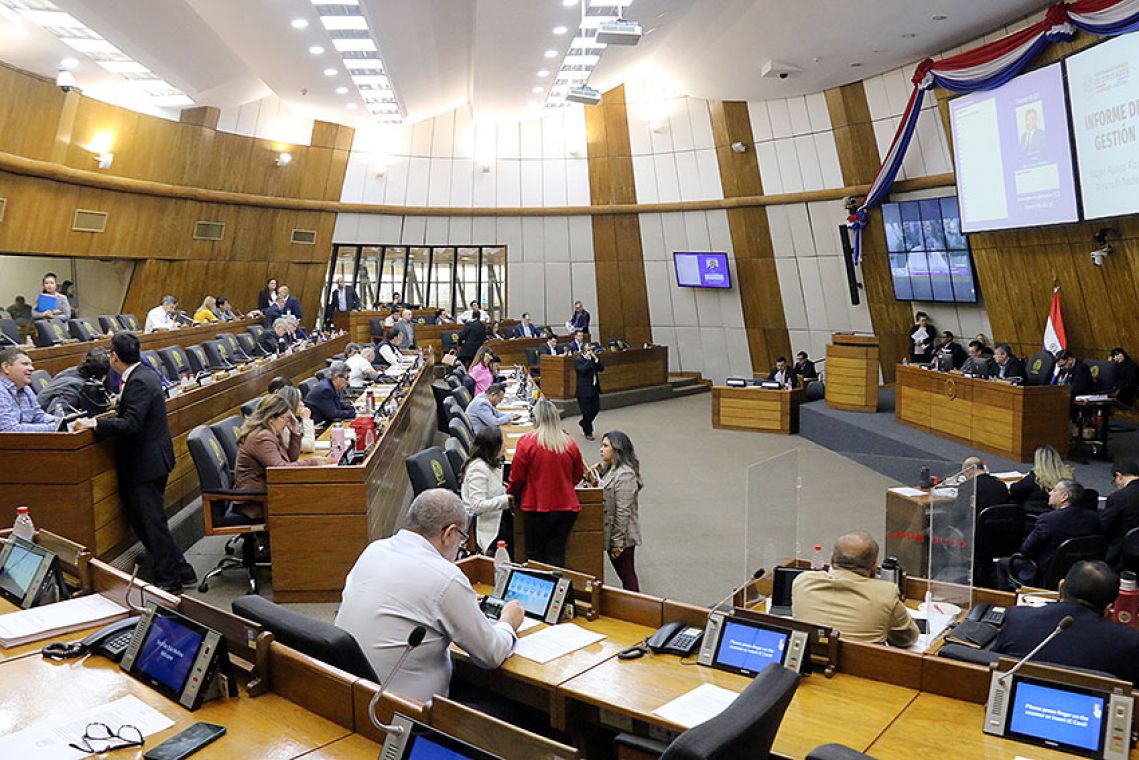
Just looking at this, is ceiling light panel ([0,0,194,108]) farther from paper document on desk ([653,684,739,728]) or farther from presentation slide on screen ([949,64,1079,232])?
presentation slide on screen ([949,64,1079,232])

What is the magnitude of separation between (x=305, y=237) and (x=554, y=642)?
1608 cm

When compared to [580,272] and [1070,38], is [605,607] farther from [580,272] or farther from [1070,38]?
[580,272]

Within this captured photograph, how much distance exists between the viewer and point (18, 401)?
525 cm

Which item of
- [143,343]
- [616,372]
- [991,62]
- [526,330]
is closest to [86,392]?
[143,343]

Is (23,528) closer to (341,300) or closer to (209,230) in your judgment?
(209,230)

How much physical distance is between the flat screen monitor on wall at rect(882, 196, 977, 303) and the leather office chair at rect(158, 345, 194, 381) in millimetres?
9897

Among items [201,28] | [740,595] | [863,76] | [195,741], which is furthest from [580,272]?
[195,741]

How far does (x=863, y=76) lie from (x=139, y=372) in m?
12.1

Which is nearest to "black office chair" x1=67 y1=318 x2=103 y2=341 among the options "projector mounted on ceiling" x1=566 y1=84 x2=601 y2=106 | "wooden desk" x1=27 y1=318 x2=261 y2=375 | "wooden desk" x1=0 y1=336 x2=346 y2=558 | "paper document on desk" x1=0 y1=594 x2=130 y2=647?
"wooden desk" x1=27 y1=318 x2=261 y2=375

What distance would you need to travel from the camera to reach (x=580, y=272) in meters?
19.2

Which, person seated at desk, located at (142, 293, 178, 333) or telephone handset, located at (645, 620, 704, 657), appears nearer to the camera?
telephone handset, located at (645, 620, 704, 657)

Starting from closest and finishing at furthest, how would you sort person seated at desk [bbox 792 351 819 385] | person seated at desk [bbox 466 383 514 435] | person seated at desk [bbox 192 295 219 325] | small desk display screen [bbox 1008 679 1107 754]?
small desk display screen [bbox 1008 679 1107 754]
person seated at desk [bbox 466 383 514 435]
person seated at desk [bbox 192 295 219 325]
person seated at desk [bbox 792 351 819 385]

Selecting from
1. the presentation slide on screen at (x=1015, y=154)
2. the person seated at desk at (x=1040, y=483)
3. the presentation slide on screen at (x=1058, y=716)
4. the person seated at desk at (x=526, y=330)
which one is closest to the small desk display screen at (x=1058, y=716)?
the presentation slide on screen at (x=1058, y=716)

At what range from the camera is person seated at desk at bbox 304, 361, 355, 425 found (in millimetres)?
8117
